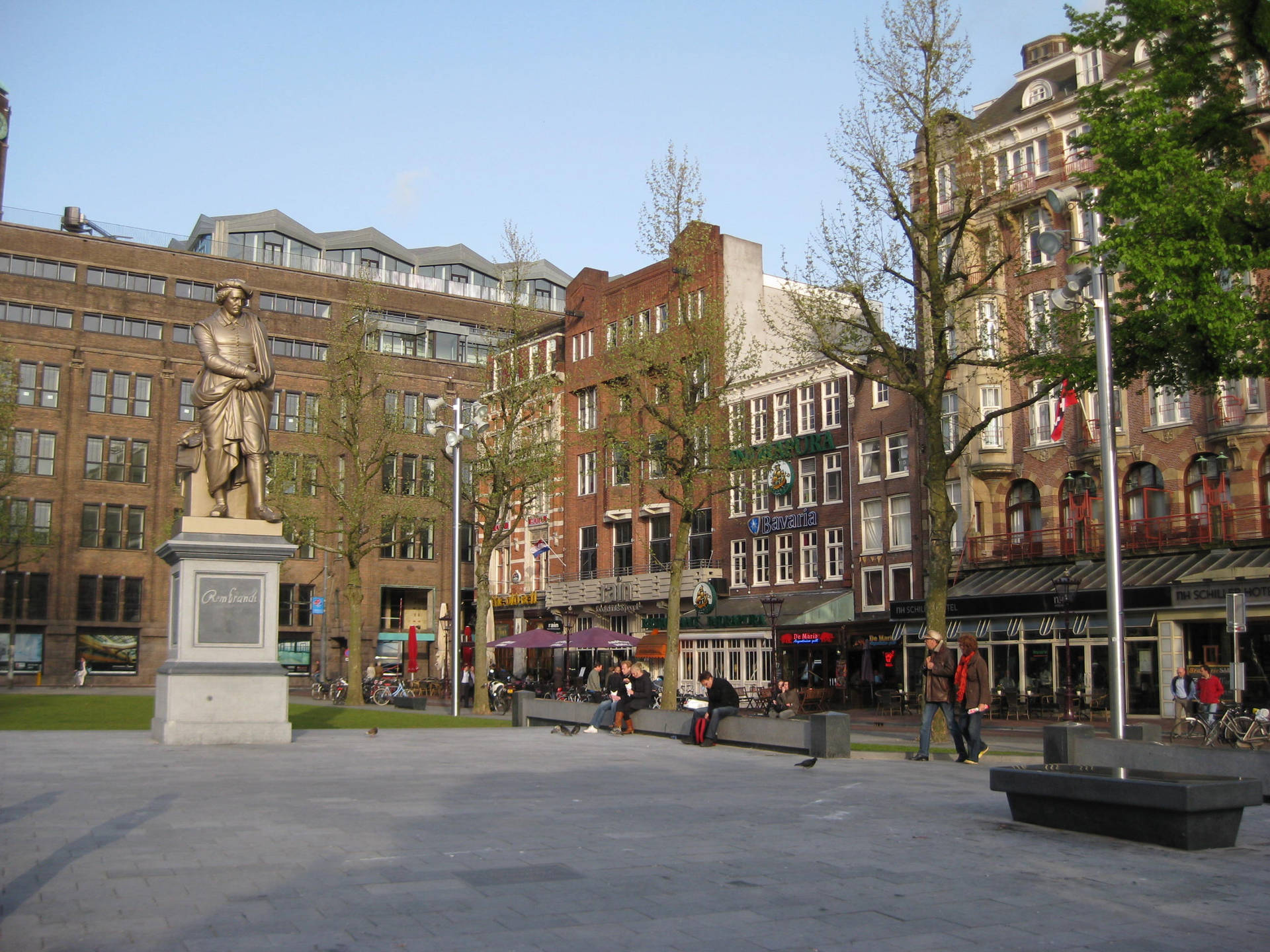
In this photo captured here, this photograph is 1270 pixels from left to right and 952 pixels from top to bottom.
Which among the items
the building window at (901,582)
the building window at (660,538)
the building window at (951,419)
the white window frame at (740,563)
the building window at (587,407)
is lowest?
the building window at (901,582)

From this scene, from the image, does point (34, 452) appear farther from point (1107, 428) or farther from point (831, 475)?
point (1107, 428)

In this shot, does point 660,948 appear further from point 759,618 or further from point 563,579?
point 563,579

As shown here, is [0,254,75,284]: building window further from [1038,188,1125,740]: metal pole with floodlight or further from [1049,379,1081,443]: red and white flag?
[1038,188,1125,740]: metal pole with floodlight

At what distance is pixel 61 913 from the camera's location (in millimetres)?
6676

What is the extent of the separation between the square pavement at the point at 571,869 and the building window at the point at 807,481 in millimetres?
35628

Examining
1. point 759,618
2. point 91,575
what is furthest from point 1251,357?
point 91,575

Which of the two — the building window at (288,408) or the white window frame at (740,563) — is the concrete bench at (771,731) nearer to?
the white window frame at (740,563)

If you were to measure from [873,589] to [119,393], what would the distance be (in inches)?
1774

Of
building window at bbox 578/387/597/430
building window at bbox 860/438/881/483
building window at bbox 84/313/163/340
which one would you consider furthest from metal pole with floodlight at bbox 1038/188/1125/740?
building window at bbox 84/313/163/340

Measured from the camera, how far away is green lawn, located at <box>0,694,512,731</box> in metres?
23.4

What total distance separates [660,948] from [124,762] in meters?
11.2

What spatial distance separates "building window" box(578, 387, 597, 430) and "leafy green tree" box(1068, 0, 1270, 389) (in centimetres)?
4151

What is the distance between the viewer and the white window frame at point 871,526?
1811 inches

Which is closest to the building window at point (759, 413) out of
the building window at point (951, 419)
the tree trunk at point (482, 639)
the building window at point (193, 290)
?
the building window at point (951, 419)
